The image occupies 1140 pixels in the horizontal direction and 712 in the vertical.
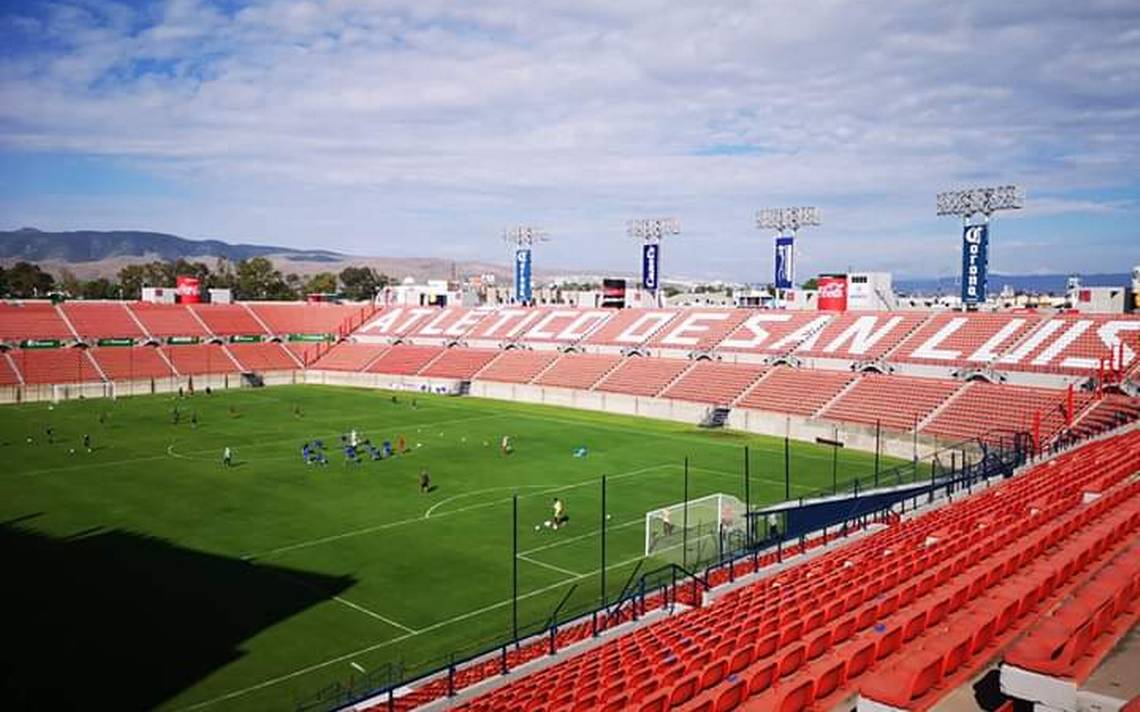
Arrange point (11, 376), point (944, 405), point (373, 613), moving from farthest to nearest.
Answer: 1. point (11, 376)
2. point (944, 405)
3. point (373, 613)

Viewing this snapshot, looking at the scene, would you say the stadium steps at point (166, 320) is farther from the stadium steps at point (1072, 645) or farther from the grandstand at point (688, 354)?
the stadium steps at point (1072, 645)

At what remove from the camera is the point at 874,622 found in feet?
44.8

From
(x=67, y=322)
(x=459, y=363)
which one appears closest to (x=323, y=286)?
(x=67, y=322)

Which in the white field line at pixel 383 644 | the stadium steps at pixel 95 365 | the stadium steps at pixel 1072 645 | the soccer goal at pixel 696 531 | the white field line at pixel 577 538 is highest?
the stadium steps at pixel 1072 645

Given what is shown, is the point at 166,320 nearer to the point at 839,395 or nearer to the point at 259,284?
the point at 839,395

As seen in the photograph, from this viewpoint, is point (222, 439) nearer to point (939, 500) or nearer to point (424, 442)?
point (424, 442)

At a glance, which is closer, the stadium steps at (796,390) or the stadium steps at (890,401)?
the stadium steps at (890,401)

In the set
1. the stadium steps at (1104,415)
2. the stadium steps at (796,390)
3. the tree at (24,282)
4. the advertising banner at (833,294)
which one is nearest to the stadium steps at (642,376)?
the stadium steps at (796,390)

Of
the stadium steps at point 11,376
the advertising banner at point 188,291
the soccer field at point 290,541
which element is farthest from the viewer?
the advertising banner at point 188,291

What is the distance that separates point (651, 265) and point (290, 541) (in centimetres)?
6188

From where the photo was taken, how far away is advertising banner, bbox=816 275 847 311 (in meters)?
70.6

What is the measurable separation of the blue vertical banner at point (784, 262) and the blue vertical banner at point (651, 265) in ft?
43.1

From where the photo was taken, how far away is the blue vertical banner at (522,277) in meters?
101

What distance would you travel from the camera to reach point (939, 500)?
2795 centimetres
